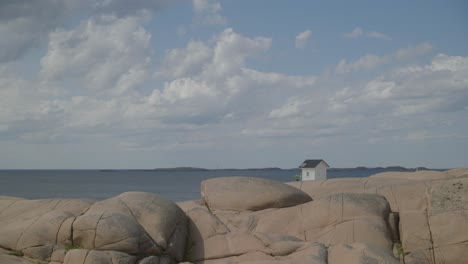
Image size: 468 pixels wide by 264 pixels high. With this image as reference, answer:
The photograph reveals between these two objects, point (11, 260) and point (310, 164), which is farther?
point (310, 164)

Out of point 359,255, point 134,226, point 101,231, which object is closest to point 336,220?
point 359,255

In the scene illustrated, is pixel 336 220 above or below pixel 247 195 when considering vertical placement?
below

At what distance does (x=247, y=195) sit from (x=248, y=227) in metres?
1.64

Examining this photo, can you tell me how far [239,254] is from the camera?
17984 millimetres

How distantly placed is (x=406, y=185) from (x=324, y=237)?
427 centimetres

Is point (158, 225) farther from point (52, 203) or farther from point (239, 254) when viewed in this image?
point (52, 203)

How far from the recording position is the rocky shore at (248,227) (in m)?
16.8

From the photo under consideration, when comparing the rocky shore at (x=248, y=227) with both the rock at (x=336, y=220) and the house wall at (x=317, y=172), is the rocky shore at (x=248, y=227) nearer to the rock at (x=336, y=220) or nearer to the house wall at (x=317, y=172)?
the rock at (x=336, y=220)

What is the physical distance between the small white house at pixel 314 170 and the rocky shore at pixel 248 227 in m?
22.7

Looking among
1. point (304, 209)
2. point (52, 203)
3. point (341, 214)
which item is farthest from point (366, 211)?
point (52, 203)

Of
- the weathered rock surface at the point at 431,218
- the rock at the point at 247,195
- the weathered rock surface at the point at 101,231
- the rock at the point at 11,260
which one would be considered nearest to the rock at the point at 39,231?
the weathered rock surface at the point at 101,231

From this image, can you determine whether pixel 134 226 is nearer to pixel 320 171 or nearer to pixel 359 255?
pixel 359 255

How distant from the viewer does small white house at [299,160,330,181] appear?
4469cm

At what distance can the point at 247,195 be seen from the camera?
21188mm
